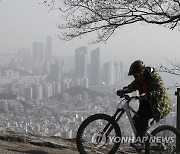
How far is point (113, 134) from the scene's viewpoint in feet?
15.7

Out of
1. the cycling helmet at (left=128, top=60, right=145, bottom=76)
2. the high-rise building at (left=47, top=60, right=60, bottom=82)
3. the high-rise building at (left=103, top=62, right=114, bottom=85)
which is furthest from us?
the high-rise building at (left=47, top=60, right=60, bottom=82)

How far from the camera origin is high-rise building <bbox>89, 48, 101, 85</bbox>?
44.5 metres

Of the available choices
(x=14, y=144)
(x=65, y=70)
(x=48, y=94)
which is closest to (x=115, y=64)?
(x=48, y=94)

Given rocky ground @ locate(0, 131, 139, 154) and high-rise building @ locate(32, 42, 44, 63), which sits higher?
high-rise building @ locate(32, 42, 44, 63)

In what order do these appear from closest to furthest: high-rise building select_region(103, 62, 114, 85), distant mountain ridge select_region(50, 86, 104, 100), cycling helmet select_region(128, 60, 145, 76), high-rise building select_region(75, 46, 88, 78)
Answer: cycling helmet select_region(128, 60, 145, 76)
high-rise building select_region(75, 46, 88, 78)
high-rise building select_region(103, 62, 114, 85)
distant mountain ridge select_region(50, 86, 104, 100)

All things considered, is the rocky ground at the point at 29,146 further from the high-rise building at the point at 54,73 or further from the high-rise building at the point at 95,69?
the high-rise building at the point at 54,73

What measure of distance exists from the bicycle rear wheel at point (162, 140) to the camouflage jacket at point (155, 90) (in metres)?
0.24

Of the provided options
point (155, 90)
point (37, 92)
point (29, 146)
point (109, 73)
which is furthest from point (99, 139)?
point (37, 92)

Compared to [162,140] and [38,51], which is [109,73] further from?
[162,140]

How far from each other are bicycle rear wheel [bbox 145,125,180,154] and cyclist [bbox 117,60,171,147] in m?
0.18

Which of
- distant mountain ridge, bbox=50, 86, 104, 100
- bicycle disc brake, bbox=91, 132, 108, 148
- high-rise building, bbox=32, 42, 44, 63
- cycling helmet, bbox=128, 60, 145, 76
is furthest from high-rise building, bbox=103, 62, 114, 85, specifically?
cycling helmet, bbox=128, 60, 145, 76

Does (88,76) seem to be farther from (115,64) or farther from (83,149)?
(83,149)

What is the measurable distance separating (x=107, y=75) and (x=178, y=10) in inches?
1580

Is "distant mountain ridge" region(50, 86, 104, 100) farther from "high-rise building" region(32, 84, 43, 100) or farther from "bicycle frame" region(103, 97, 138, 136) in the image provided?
"bicycle frame" region(103, 97, 138, 136)
